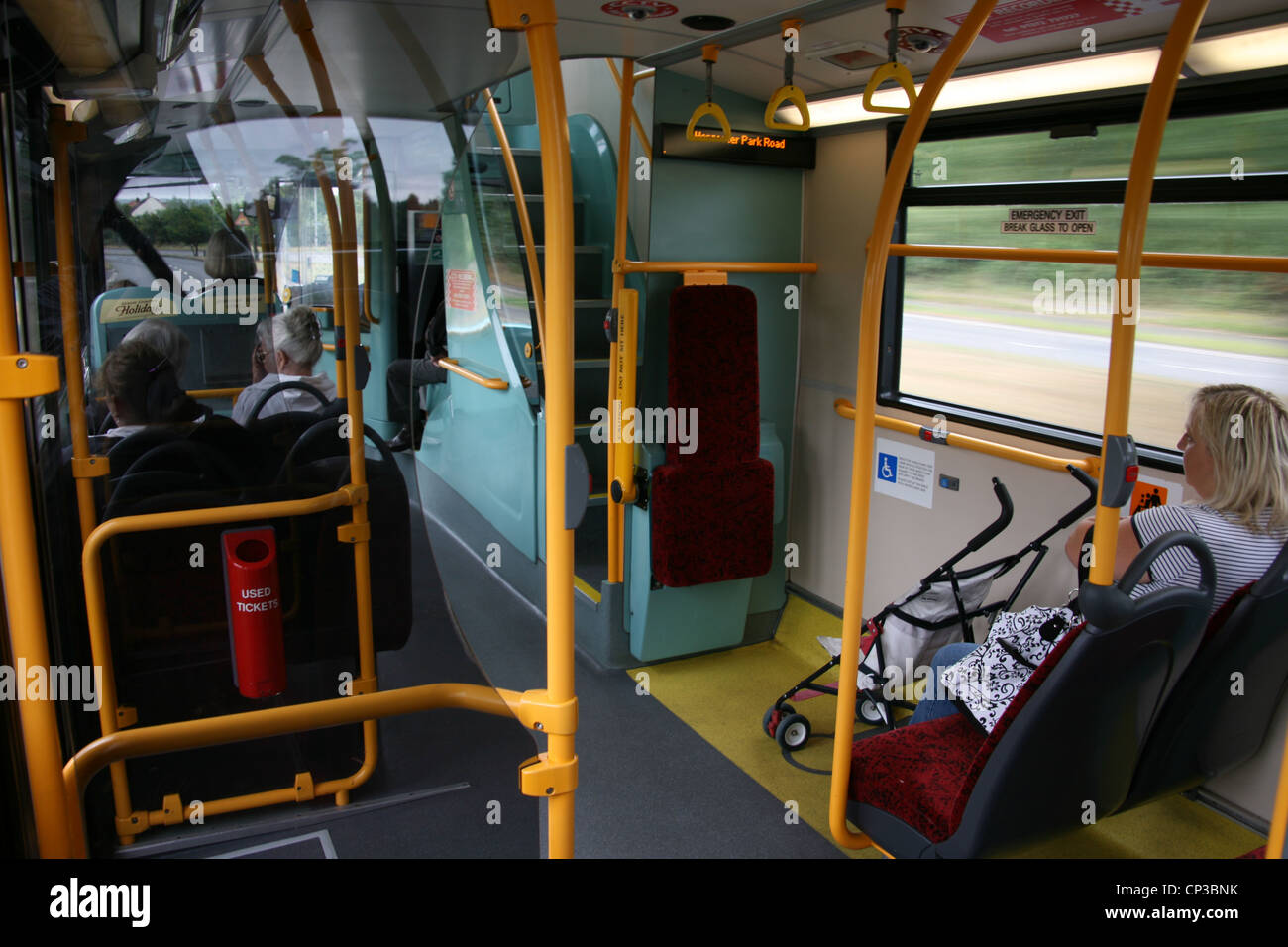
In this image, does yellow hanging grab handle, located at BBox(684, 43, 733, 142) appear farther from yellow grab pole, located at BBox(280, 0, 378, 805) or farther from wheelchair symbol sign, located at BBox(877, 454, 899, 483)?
yellow grab pole, located at BBox(280, 0, 378, 805)

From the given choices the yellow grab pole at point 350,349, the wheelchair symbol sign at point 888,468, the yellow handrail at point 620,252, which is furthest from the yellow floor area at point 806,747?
the yellow grab pole at point 350,349

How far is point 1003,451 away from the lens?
380 cm

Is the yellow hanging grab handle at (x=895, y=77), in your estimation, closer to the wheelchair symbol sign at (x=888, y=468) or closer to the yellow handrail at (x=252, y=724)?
the yellow handrail at (x=252, y=724)

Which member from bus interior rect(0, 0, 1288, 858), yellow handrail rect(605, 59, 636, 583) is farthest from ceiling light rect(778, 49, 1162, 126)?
yellow handrail rect(605, 59, 636, 583)

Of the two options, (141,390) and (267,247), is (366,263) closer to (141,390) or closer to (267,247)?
(267,247)

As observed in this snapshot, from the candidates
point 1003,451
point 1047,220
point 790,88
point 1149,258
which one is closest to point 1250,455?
point 1149,258

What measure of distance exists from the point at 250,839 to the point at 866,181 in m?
3.84

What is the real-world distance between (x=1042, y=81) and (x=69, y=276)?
338 centimetres

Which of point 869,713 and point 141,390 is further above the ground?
point 141,390

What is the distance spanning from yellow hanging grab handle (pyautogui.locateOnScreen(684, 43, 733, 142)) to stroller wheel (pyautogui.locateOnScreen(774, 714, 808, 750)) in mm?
2419
